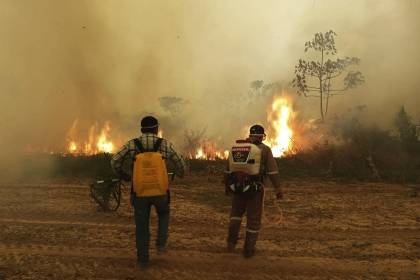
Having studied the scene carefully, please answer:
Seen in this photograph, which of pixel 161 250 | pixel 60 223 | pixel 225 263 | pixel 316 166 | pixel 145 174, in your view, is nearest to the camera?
pixel 145 174

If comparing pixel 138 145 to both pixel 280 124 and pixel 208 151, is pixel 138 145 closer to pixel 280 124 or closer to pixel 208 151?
pixel 208 151

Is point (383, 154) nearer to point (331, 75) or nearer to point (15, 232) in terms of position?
point (331, 75)

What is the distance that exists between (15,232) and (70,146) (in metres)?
16.8

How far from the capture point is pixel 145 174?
5.73 meters

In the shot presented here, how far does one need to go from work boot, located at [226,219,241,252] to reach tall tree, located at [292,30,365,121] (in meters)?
17.7

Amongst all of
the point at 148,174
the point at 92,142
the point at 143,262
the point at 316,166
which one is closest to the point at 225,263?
the point at 143,262

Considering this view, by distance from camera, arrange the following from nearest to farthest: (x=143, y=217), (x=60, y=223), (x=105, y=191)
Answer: (x=143, y=217), (x=60, y=223), (x=105, y=191)

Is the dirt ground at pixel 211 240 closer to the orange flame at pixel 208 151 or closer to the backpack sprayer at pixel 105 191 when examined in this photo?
the backpack sprayer at pixel 105 191

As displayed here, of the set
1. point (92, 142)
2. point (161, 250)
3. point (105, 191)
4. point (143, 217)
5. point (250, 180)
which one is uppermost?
point (92, 142)

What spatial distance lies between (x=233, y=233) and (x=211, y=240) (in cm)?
87

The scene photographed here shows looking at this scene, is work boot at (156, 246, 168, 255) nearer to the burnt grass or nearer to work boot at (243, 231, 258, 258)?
Answer: work boot at (243, 231, 258, 258)

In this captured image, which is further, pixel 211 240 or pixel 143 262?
pixel 211 240

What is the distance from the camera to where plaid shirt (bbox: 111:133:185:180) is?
19.3 feet

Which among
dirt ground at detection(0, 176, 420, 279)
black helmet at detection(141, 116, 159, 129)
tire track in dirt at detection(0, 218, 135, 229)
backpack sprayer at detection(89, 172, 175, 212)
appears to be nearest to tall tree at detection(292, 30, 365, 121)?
dirt ground at detection(0, 176, 420, 279)
